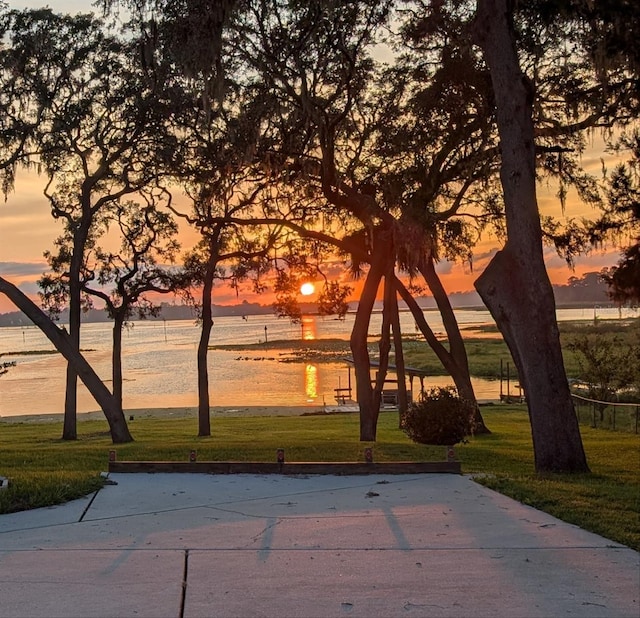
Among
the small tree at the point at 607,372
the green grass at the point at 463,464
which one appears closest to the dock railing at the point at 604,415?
the small tree at the point at 607,372

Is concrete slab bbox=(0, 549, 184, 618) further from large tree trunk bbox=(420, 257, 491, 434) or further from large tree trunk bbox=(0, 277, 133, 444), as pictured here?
large tree trunk bbox=(420, 257, 491, 434)

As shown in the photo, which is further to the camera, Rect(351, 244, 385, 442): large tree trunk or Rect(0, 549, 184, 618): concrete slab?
Rect(351, 244, 385, 442): large tree trunk

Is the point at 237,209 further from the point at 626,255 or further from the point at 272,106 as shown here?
the point at 626,255

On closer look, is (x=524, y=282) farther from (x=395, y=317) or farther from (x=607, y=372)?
(x=607, y=372)

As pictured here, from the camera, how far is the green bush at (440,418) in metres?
14.0

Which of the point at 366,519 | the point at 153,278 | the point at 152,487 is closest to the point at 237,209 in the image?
the point at 153,278

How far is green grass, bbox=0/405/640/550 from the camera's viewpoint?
7.42 metres

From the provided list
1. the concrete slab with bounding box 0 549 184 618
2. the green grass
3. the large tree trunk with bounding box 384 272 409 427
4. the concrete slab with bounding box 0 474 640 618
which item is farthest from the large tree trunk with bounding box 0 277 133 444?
the concrete slab with bounding box 0 549 184 618

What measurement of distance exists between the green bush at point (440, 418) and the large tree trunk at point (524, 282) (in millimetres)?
3164

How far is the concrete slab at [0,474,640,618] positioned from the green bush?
19.3ft

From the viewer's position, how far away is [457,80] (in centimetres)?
1605

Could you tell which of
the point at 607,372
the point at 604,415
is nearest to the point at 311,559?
the point at 607,372

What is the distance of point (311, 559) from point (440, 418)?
28.9 feet

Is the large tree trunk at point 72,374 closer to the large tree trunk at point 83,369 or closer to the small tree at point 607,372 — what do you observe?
the large tree trunk at point 83,369
